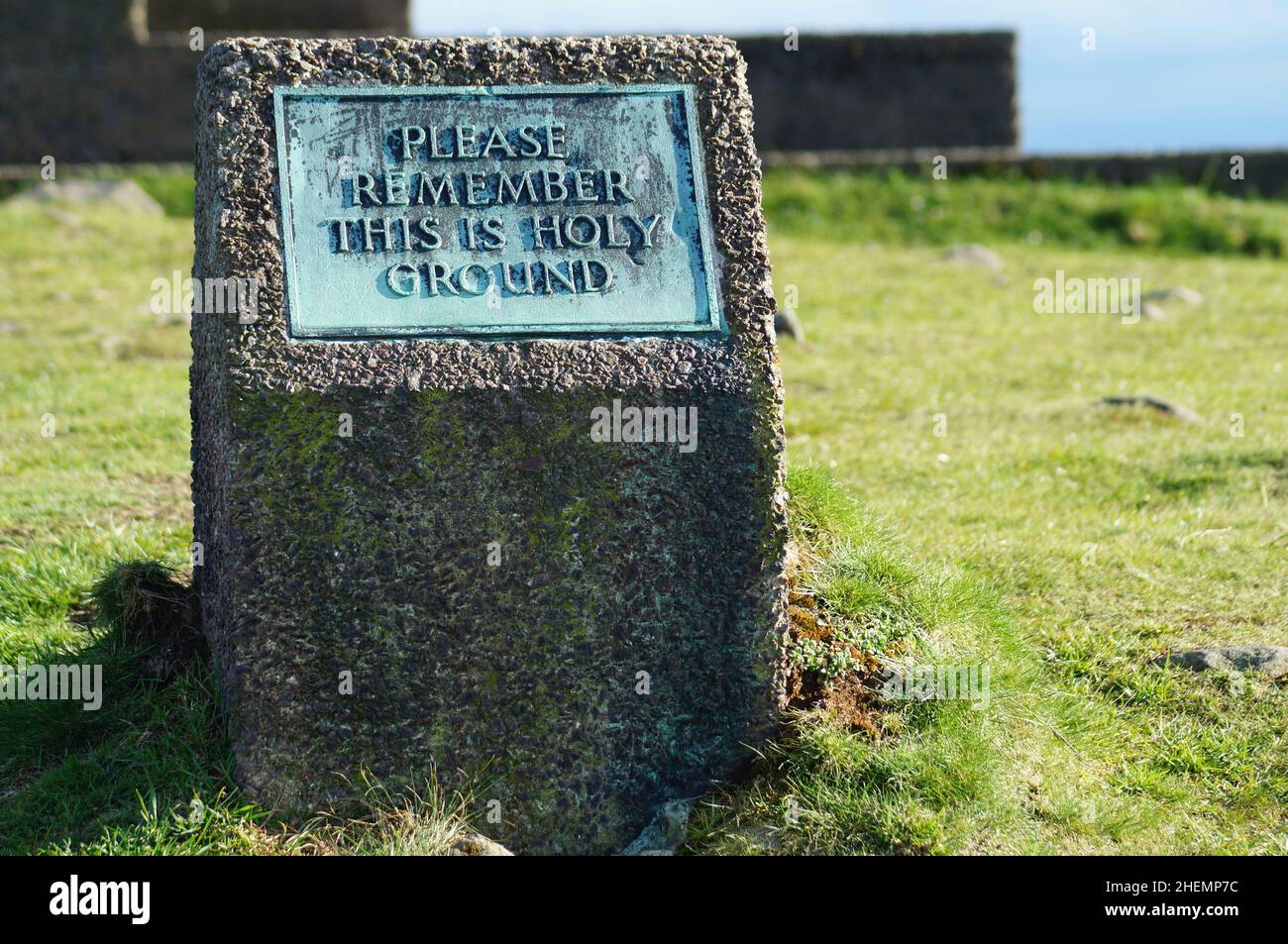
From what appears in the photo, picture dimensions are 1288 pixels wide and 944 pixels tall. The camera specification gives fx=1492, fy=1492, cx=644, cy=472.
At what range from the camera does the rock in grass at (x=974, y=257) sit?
35.3 feet

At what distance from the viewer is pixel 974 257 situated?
35.7 feet

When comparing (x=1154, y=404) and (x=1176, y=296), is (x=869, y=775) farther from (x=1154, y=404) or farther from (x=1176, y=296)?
(x=1176, y=296)

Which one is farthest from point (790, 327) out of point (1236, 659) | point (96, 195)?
point (96, 195)

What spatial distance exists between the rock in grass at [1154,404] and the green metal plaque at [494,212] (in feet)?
12.8

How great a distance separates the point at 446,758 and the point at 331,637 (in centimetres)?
41

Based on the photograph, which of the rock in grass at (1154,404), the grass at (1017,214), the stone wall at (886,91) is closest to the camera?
the rock in grass at (1154,404)

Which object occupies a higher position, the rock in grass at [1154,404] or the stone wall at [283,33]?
the stone wall at [283,33]

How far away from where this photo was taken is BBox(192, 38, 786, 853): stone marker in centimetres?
357

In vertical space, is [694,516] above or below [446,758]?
above

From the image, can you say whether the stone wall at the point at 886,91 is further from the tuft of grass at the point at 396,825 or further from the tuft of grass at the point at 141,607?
the tuft of grass at the point at 396,825

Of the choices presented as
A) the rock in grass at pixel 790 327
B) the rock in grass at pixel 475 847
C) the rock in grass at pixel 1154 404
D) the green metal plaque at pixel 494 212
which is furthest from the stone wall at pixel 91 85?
the rock in grass at pixel 475 847

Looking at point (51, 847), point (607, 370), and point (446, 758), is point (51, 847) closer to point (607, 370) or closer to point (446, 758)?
point (446, 758)

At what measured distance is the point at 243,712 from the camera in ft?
11.8
